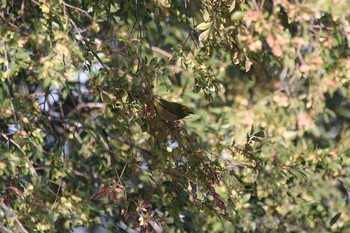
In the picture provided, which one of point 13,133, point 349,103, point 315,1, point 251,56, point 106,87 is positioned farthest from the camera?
point 349,103

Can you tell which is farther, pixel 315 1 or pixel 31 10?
pixel 31 10

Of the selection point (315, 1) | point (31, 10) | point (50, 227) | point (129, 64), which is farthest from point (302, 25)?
point (31, 10)

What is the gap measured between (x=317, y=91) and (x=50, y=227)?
5.33ft

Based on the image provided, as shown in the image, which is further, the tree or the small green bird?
the small green bird

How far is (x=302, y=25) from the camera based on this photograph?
341cm

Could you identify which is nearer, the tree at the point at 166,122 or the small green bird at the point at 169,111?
the tree at the point at 166,122

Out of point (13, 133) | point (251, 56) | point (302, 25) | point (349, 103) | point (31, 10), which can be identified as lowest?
point (349, 103)

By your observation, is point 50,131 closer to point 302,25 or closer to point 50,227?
point 50,227

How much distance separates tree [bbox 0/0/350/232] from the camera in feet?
12.5

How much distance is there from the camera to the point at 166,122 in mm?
3914

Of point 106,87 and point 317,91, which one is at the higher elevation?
point 317,91

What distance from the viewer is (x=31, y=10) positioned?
200 inches

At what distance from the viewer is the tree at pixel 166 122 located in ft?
12.5

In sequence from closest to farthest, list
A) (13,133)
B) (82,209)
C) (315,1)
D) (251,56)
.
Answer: (315,1) < (251,56) < (13,133) < (82,209)
